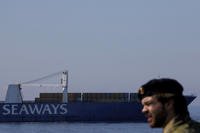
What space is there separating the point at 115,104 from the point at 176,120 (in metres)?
62.2

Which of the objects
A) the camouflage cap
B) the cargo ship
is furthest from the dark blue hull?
the camouflage cap

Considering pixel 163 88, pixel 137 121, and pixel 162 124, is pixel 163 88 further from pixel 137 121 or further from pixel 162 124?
pixel 137 121

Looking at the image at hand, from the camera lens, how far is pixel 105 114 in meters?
65.4

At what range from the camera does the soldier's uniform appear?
12.4ft

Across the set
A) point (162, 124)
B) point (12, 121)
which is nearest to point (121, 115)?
point (12, 121)

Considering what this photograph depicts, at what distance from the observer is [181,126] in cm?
381

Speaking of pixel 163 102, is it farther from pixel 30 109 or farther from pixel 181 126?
pixel 30 109

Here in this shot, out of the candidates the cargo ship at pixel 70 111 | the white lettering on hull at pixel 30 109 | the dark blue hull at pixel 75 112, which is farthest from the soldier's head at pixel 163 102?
the white lettering on hull at pixel 30 109

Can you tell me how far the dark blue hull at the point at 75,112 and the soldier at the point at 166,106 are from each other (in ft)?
199

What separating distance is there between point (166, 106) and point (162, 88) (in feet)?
0.30

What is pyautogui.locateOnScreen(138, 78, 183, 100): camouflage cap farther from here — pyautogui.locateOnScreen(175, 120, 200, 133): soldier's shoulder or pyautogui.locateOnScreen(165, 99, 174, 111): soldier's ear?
pyautogui.locateOnScreen(175, 120, 200, 133): soldier's shoulder

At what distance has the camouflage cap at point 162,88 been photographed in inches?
153

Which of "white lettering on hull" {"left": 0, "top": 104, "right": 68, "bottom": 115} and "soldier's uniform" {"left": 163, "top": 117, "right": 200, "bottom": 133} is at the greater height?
"soldier's uniform" {"left": 163, "top": 117, "right": 200, "bottom": 133}

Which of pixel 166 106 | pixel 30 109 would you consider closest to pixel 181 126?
pixel 166 106
